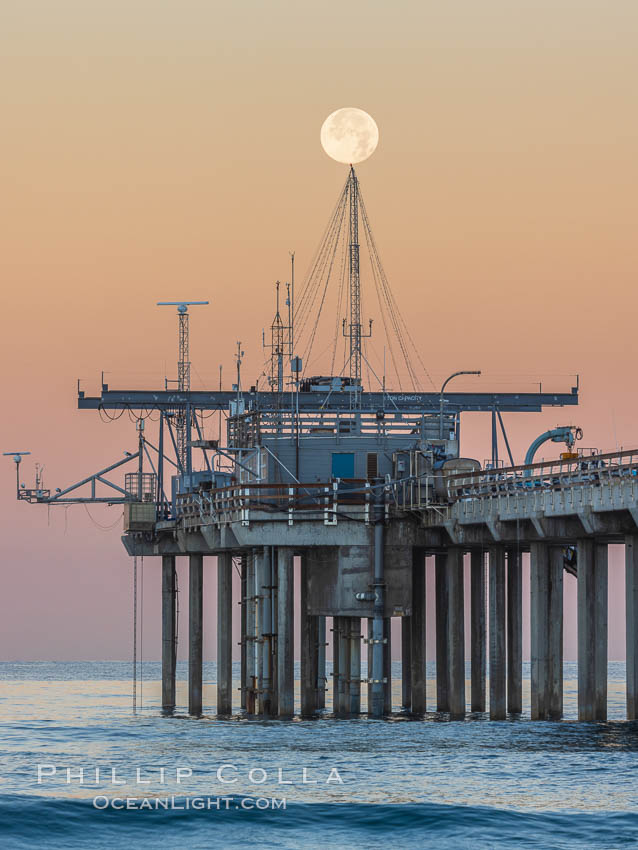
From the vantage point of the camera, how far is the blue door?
293 feet

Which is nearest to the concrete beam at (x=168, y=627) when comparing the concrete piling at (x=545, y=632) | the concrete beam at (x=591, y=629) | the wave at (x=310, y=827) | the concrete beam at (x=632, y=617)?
the concrete piling at (x=545, y=632)

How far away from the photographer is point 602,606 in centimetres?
6850

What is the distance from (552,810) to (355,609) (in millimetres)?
27658

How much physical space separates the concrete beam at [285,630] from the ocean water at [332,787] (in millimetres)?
1528

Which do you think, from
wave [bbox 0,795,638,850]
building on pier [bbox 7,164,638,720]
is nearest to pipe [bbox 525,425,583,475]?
building on pier [bbox 7,164,638,720]

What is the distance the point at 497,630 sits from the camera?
250 ft

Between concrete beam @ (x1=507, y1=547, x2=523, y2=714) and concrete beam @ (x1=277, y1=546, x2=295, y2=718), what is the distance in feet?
39.3

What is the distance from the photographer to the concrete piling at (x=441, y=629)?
88688 mm

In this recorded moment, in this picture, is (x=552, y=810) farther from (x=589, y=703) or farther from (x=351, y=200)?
(x=351, y=200)

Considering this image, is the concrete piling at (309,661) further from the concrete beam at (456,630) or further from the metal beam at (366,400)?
the metal beam at (366,400)

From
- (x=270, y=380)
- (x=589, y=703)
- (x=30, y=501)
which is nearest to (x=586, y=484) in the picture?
(x=589, y=703)

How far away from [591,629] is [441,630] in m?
22.2

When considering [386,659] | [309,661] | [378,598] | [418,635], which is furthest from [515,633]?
[309,661]

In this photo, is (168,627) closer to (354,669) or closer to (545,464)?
(354,669)
